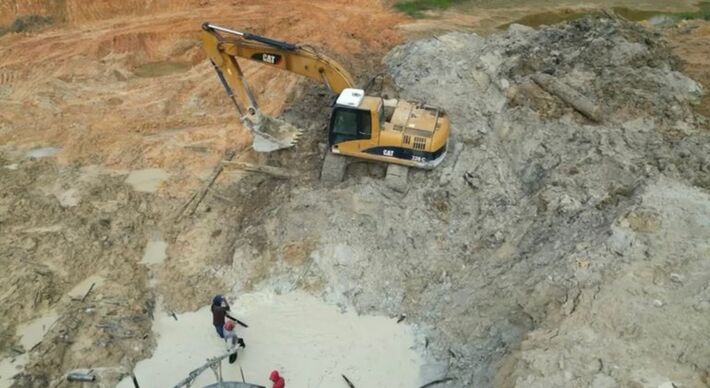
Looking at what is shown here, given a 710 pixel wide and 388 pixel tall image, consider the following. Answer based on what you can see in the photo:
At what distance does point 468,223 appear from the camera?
11344mm

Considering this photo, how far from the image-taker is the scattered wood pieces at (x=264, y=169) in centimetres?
1283

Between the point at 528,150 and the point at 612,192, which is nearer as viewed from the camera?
the point at 612,192

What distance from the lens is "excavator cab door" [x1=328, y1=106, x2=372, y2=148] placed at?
36.7 feet

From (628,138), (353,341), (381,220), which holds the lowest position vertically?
(353,341)

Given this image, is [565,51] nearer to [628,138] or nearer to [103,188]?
[628,138]

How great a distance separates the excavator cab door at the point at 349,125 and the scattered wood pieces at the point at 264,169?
1730mm

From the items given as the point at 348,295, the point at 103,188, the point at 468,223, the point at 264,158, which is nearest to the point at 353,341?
the point at 348,295

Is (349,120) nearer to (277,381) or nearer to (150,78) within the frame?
(277,381)

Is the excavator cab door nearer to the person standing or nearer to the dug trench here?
the dug trench

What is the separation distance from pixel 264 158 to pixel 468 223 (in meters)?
5.14

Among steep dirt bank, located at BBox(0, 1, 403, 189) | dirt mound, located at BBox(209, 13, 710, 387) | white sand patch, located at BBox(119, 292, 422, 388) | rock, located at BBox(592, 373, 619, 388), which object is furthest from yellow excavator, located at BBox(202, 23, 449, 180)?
rock, located at BBox(592, 373, 619, 388)

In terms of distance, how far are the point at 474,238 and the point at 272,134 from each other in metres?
5.32

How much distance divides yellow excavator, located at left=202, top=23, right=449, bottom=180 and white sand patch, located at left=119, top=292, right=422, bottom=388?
10.9ft

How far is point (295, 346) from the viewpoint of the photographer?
9.70 m
